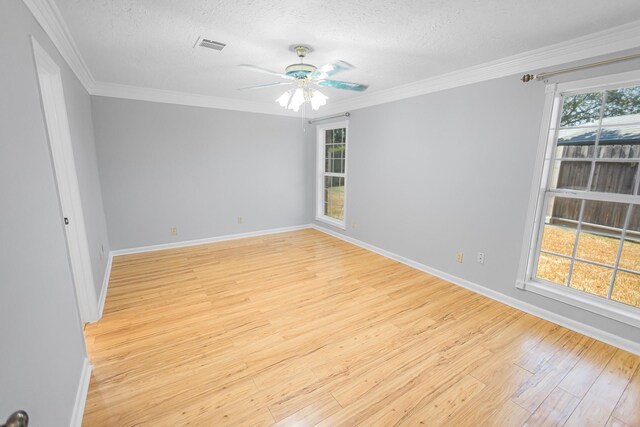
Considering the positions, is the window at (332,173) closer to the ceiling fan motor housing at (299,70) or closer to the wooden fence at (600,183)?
the ceiling fan motor housing at (299,70)

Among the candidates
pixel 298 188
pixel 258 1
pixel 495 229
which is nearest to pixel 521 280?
pixel 495 229

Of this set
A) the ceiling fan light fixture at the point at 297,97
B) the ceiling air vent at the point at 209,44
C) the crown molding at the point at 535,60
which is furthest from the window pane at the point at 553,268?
the ceiling air vent at the point at 209,44

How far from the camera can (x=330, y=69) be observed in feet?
7.39

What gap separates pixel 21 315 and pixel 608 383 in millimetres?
3306

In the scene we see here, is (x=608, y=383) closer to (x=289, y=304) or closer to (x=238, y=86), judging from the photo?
(x=289, y=304)

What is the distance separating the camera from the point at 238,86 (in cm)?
373

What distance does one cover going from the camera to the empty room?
5.20ft

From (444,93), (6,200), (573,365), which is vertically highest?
(444,93)

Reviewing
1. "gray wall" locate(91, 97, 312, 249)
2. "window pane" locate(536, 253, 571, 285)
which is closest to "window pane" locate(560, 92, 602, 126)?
"window pane" locate(536, 253, 571, 285)

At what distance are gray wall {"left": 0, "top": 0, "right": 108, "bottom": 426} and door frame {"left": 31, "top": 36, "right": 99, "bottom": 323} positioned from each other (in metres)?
0.38

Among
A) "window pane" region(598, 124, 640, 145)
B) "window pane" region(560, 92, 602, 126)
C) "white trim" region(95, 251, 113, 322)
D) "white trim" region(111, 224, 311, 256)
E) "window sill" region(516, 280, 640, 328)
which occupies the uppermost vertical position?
"window pane" region(560, 92, 602, 126)

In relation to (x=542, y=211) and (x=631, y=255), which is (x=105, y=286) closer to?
(x=542, y=211)

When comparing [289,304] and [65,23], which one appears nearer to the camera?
[65,23]

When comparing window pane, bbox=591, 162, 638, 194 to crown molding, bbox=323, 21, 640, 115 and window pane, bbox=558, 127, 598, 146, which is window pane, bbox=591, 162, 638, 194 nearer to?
window pane, bbox=558, 127, 598, 146
